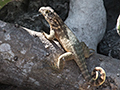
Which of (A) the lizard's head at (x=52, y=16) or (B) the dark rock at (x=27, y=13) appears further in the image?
(B) the dark rock at (x=27, y=13)

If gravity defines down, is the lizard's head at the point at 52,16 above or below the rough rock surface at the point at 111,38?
above

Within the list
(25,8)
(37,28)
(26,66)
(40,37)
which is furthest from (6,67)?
(25,8)

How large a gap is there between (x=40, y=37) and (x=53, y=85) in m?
1.20

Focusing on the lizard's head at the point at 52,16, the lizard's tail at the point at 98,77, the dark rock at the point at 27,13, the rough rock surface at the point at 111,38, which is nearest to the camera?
the lizard's tail at the point at 98,77

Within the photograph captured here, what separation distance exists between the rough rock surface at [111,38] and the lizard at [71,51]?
179 cm

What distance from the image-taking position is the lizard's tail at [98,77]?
11.1 ft

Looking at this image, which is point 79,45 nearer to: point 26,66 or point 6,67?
point 26,66

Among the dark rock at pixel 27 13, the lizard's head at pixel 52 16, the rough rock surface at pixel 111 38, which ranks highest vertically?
the dark rock at pixel 27 13

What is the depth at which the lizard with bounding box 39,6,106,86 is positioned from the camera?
344 cm

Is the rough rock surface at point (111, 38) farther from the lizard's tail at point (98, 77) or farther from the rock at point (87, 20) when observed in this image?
the lizard's tail at point (98, 77)

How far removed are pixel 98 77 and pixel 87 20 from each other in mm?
2719

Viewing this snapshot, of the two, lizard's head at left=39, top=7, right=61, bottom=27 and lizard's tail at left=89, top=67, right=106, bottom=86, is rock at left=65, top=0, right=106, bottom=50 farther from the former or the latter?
lizard's tail at left=89, top=67, right=106, bottom=86

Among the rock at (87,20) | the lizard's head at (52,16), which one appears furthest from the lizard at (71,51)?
the rock at (87,20)

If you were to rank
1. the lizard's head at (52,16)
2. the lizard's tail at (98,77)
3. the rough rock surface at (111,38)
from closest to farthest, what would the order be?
the lizard's tail at (98,77)
the lizard's head at (52,16)
the rough rock surface at (111,38)
